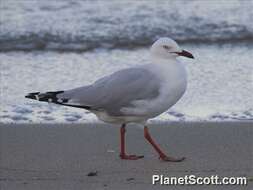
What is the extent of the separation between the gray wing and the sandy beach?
0.37m

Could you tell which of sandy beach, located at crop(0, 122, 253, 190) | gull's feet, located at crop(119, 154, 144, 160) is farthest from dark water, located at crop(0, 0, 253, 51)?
gull's feet, located at crop(119, 154, 144, 160)

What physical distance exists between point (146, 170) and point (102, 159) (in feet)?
1.39

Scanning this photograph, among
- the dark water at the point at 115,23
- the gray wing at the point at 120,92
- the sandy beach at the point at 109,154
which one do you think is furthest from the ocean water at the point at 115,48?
the gray wing at the point at 120,92

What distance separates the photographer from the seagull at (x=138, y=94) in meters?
5.77

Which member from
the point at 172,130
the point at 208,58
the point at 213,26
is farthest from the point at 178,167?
the point at 213,26

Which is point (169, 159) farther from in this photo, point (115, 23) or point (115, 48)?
point (115, 23)

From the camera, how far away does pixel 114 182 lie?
5180mm

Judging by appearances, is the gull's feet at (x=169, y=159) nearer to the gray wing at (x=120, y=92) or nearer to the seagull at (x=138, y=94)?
the seagull at (x=138, y=94)

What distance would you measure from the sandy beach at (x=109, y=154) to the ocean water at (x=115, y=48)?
40 cm

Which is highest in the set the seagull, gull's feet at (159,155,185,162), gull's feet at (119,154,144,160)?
the seagull

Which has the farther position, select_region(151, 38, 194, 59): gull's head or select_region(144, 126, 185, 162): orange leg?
select_region(151, 38, 194, 59): gull's head

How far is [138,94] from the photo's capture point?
19.1 ft

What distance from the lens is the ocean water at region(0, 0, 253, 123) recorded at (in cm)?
748

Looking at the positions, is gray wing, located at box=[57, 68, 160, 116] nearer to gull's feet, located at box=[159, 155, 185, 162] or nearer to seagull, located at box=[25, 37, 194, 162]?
seagull, located at box=[25, 37, 194, 162]
